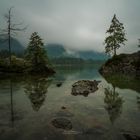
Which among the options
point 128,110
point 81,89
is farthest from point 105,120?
point 81,89

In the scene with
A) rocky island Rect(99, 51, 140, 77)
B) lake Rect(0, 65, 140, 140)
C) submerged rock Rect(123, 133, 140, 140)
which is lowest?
submerged rock Rect(123, 133, 140, 140)

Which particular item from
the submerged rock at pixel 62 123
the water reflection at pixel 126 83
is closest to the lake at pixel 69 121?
the submerged rock at pixel 62 123

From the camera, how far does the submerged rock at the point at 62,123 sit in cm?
955

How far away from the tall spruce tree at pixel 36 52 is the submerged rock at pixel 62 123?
44.8 metres

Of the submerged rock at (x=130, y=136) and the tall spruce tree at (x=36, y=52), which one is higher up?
the tall spruce tree at (x=36, y=52)

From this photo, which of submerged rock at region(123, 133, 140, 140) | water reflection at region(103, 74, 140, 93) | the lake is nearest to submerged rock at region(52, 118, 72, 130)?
the lake

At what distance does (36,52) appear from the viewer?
5459 cm

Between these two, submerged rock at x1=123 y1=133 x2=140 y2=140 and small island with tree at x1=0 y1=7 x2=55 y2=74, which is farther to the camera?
small island with tree at x1=0 y1=7 x2=55 y2=74

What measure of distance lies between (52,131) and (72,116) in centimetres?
273

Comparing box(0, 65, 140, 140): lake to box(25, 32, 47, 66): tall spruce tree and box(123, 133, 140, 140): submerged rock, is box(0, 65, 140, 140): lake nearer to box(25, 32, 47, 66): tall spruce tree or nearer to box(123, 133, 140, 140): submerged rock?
box(123, 133, 140, 140): submerged rock

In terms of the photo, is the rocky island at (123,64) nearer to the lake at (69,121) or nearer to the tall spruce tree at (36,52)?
the tall spruce tree at (36,52)

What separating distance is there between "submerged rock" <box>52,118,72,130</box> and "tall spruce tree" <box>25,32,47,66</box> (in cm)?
4478

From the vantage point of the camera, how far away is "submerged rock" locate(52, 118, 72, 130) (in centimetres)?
955

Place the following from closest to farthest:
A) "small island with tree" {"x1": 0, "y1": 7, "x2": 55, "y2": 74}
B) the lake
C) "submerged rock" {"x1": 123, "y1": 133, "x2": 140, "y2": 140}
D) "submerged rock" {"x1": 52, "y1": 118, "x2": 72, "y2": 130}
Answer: "submerged rock" {"x1": 123, "y1": 133, "x2": 140, "y2": 140}, the lake, "submerged rock" {"x1": 52, "y1": 118, "x2": 72, "y2": 130}, "small island with tree" {"x1": 0, "y1": 7, "x2": 55, "y2": 74}
